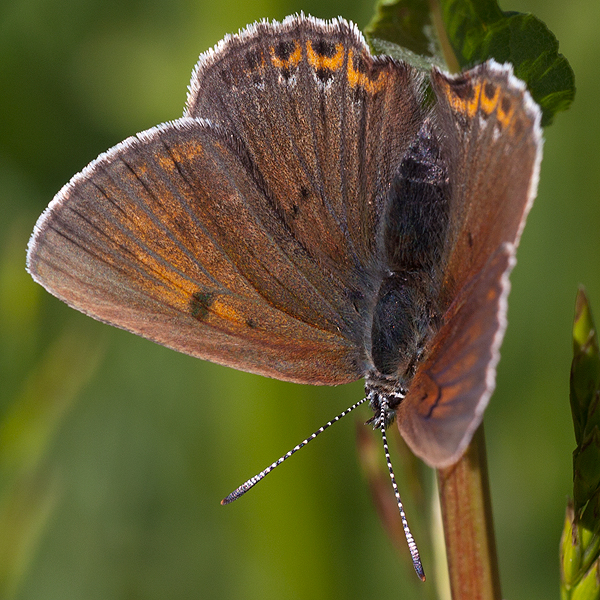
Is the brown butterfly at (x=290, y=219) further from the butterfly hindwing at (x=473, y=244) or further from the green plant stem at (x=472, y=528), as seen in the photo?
the green plant stem at (x=472, y=528)

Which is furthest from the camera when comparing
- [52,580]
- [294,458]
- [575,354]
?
[52,580]

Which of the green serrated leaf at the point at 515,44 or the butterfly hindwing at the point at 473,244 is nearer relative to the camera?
the butterfly hindwing at the point at 473,244

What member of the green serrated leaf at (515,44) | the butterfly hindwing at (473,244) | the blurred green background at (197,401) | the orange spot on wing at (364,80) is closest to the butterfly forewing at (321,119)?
the orange spot on wing at (364,80)

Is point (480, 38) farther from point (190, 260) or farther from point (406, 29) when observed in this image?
point (190, 260)

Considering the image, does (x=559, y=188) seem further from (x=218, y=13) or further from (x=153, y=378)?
(x=153, y=378)

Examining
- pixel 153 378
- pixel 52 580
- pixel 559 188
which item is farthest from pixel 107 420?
pixel 559 188

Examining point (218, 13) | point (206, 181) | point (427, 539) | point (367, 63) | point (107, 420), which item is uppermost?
point (218, 13)
